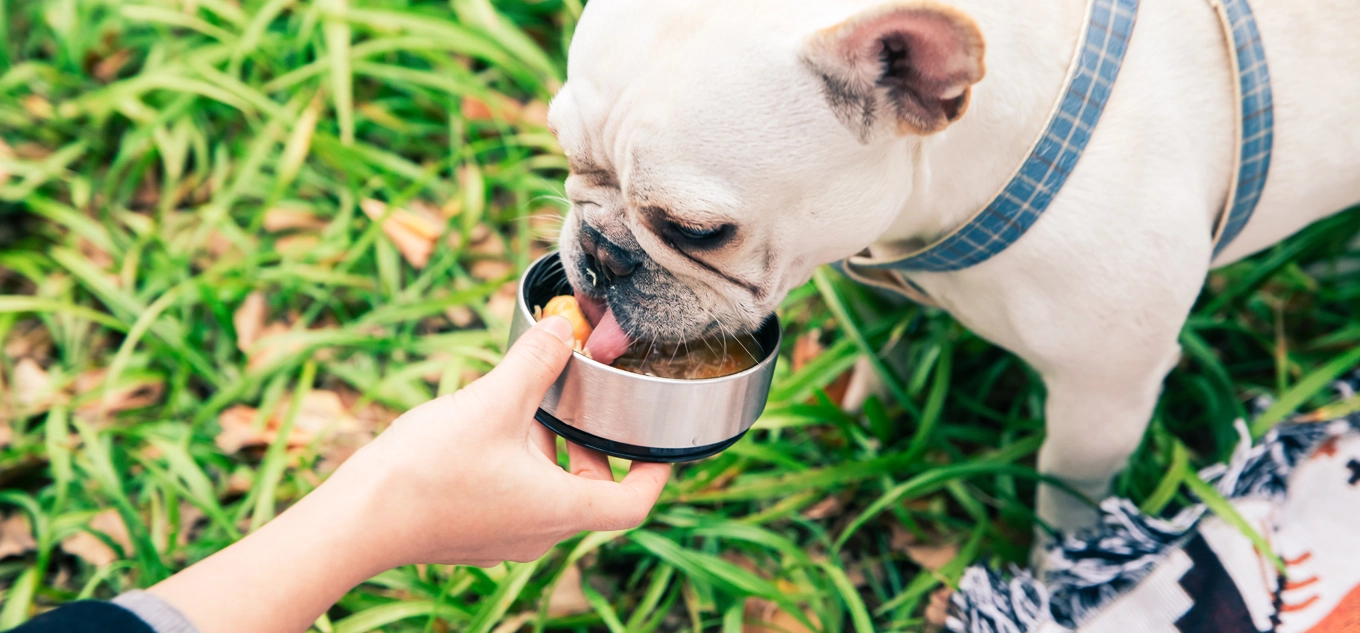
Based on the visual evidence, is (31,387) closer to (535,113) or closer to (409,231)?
(409,231)

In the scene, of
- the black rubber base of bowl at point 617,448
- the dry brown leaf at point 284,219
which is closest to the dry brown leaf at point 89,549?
the dry brown leaf at point 284,219

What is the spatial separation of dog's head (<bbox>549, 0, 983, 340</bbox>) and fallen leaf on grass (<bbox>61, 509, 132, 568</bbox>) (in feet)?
5.44

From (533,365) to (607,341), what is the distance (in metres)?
0.21

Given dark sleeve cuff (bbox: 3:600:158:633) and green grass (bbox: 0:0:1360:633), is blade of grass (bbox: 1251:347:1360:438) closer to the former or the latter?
green grass (bbox: 0:0:1360:633)

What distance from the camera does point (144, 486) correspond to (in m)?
2.18

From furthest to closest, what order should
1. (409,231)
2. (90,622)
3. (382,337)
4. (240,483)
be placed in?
(409,231) < (382,337) < (240,483) < (90,622)

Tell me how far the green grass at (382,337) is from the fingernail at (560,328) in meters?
0.69

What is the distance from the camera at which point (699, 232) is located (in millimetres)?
1291

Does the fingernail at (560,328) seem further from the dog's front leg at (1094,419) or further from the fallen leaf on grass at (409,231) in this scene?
the fallen leaf on grass at (409,231)

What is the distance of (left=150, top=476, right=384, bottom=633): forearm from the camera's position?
A: 45.2 inches

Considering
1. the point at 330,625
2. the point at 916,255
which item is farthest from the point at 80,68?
the point at 916,255

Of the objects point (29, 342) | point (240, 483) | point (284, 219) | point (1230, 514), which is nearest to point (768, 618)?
point (1230, 514)

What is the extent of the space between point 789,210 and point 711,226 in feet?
0.40

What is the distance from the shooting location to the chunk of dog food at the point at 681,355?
5.15 ft
